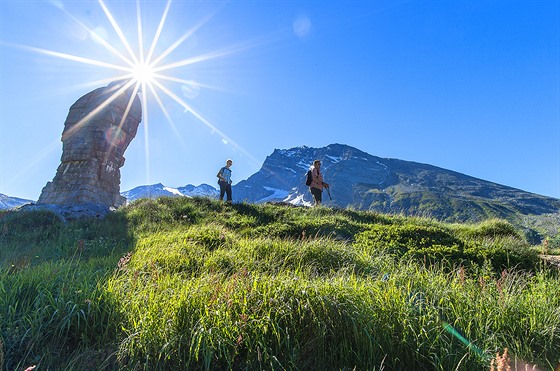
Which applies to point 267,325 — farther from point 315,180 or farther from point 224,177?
point 224,177

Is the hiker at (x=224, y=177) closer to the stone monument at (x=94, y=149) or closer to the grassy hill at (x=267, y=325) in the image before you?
the stone monument at (x=94, y=149)

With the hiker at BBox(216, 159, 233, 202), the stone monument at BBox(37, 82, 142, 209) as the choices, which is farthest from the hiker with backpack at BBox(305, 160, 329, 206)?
the stone monument at BBox(37, 82, 142, 209)

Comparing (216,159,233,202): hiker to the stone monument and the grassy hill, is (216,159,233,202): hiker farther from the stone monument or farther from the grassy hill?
the grassy hill

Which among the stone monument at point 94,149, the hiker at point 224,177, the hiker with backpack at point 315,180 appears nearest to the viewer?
the hiker with backpack at point 315,180

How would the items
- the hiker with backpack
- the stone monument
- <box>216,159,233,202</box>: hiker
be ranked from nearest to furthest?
the hiker with backpack → <box>216,159,233,202</box>: hiker → the stone monument

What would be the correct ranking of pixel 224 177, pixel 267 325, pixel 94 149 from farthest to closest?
1. pixel 94 149
2. pixel 224 177
3. pixel 267 325

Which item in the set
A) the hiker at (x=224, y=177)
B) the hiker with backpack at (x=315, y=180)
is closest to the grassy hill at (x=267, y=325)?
the hiker with backpack at (x=315, y=180)

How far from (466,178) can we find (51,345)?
8495 inches

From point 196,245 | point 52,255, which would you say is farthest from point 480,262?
point 52,255

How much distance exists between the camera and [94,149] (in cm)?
2238

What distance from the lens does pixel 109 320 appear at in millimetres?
3055

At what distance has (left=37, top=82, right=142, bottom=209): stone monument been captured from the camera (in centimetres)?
2138

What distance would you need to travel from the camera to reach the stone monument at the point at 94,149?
21.4 metres

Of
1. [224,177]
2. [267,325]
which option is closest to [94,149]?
[224,177]
